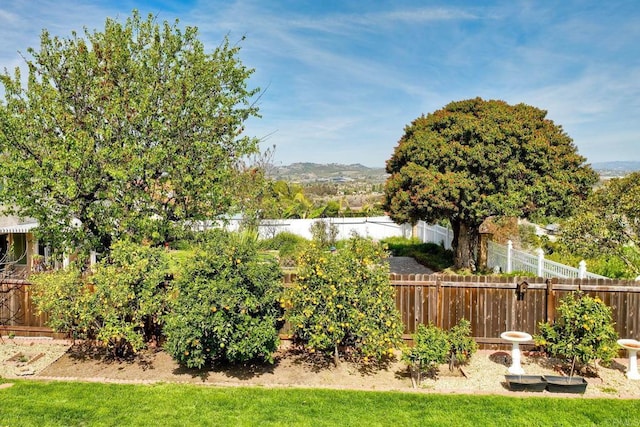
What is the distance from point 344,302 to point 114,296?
413 cm

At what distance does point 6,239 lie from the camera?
19.8m

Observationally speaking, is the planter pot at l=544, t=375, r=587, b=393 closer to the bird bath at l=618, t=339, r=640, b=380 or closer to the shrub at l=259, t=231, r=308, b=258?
the bird bath at l=618, t=339, r=640, b=380

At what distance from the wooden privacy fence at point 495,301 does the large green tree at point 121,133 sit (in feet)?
14.6

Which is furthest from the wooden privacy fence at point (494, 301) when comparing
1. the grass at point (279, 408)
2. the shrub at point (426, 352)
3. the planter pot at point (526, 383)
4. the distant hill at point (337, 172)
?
the distant hill at point (337, 172)

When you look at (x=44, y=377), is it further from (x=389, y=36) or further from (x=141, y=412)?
(x=389, y=36)

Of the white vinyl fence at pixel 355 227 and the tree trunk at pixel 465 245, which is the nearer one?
the tree trunk at pixel 465 245

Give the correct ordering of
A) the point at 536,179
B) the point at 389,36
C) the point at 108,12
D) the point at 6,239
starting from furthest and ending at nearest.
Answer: the point at 389,36 < the point at 6,239 < the point at 536,179 < the point at 108,12

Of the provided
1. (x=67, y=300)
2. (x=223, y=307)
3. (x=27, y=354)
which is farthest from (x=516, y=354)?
(x=27, y=354)

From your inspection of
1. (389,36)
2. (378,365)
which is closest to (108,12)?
(378,365)

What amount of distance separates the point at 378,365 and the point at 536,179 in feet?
31.0

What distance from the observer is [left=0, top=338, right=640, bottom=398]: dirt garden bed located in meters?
7.25

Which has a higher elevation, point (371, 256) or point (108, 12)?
point (108, 12)

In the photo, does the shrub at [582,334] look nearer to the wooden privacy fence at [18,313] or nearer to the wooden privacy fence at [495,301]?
the wooden privacy fence at [495,301]

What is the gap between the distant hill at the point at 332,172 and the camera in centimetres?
12938
